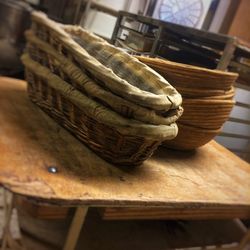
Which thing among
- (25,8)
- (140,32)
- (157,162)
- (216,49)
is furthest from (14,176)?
(25,8)

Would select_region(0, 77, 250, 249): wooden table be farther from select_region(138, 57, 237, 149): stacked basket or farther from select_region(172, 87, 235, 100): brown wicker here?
Result: select_region(172, 87, 235, 100): brown wicker

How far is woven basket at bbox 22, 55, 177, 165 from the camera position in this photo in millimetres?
617

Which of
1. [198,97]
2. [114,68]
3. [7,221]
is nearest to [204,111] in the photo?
[198,97]

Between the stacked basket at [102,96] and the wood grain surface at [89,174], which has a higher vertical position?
the stacked basket at [102,96]

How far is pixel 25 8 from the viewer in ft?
7.23

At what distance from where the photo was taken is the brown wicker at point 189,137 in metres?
0.87

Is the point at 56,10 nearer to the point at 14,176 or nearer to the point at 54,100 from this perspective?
the point at 54,100

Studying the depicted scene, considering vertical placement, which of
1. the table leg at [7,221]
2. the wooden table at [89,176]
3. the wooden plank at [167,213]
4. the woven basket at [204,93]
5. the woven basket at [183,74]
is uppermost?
the woven basket at [183,74]

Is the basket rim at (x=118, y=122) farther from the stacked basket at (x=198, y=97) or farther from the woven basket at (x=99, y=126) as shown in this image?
the stacked basket at (x=198, y=97)

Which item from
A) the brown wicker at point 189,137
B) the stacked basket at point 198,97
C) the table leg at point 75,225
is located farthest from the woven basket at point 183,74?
the table leg at point 75,225

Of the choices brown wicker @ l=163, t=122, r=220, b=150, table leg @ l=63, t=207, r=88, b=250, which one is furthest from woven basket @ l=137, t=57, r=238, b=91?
table leg @ l=63, t=207, r=88, b=250

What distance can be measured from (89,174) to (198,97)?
0.39 meters

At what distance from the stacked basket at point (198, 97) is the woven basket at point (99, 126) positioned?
191mm

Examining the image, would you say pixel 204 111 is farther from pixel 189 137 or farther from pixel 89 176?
pixel 89 176
